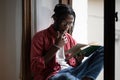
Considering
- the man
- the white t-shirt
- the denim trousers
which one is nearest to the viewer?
the denim trousers

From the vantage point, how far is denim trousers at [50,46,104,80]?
1.54 m

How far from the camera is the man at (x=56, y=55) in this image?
1704 millimetres

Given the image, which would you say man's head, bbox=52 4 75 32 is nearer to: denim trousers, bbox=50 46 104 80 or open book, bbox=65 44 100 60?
open book, bbox=65 44 100 60

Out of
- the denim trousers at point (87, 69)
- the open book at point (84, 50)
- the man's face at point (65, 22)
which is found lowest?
the denim trousers at point (87, 69)

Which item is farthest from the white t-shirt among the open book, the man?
the open book

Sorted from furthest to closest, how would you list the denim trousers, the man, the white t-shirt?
the white t-shirt < the man < the denim trousers

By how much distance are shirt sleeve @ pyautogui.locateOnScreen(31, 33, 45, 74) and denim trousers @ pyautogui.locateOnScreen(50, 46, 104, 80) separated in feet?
0.41

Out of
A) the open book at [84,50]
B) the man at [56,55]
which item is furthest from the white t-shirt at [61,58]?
the open book at [84,50]

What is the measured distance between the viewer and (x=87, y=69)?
5.23 feet

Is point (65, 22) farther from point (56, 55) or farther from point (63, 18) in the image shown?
point (56, 55)

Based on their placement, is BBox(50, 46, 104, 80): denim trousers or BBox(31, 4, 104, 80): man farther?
BBox(31, 4, 104, 80): man

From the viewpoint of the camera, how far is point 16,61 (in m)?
2.25

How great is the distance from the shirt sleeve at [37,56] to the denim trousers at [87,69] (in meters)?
0.13

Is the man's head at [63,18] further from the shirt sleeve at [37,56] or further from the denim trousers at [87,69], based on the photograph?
the denim trousers at [87,69]
